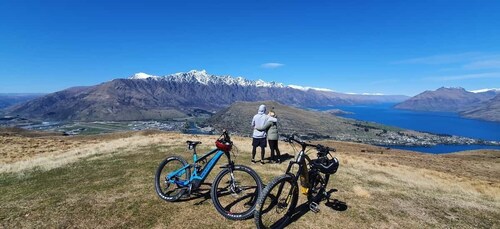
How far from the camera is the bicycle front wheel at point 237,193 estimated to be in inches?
397

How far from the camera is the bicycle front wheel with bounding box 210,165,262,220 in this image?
10.1 m

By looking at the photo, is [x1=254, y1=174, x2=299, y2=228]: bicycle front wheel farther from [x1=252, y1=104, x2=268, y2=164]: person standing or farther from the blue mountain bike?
[x1=252, y1=104, x2=268, y2=164]: person standing

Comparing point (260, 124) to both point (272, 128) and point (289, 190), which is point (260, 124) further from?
point (289, 190)

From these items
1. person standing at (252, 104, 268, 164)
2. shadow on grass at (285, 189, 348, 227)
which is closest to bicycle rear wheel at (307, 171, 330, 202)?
shadow on grass at (285, 189, 348, 227)

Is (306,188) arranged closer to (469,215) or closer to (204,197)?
(204,197)

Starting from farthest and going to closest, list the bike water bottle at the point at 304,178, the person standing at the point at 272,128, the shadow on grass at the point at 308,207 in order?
the person standing at the point at 272,128 → the shadow on grass at the point at 308,207 → the bike water bottle at the point at 304,178

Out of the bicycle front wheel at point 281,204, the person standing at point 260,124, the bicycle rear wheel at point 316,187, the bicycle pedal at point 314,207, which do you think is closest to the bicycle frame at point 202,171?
the bicycle front wheel at point 281,204

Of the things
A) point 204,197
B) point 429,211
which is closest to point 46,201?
point 204,197

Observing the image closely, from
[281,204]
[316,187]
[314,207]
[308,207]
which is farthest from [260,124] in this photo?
[281,204]

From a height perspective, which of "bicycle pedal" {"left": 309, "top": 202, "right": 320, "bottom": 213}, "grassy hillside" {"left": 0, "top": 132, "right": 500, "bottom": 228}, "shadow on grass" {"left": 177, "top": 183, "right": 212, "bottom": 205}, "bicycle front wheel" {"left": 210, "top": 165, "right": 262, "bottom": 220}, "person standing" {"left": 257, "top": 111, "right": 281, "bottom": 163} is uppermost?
"person standing" {"left": 257, "top": 111, "right": 281, "bottom": 163}

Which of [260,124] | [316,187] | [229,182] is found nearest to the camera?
[229,182]

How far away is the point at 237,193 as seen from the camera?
11.2 m

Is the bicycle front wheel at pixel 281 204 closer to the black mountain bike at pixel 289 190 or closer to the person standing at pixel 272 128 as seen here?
the black mountain bike at pixel 289 190

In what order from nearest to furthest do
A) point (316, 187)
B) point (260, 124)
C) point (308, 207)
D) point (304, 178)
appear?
point (304, 178)
point (308, 207)
point (316, 187)
point (260, 124)
